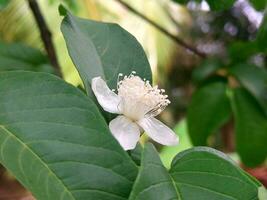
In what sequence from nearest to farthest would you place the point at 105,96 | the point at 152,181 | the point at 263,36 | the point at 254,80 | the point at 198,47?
the point at 152,181
the point at 105,96
the point at 263,36
the point at 254,80
the point at 198,47

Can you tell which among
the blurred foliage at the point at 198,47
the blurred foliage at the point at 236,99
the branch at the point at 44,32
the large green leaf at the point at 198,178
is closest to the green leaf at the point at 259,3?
the blurred foliage at the point at 198,47

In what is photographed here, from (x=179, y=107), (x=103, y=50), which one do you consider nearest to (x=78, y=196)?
(x=103, y=50)

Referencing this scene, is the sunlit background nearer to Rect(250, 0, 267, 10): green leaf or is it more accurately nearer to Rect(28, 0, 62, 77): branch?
Rect(28, 0, 62, 77): branch

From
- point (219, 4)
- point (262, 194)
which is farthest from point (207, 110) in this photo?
point (262, 194)

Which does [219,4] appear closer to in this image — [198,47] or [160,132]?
[160,132]

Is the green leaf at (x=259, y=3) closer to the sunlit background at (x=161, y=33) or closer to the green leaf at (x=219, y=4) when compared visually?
the green leaf at (x=219, y=4)

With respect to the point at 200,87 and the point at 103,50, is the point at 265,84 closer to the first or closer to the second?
the point at 200,87
